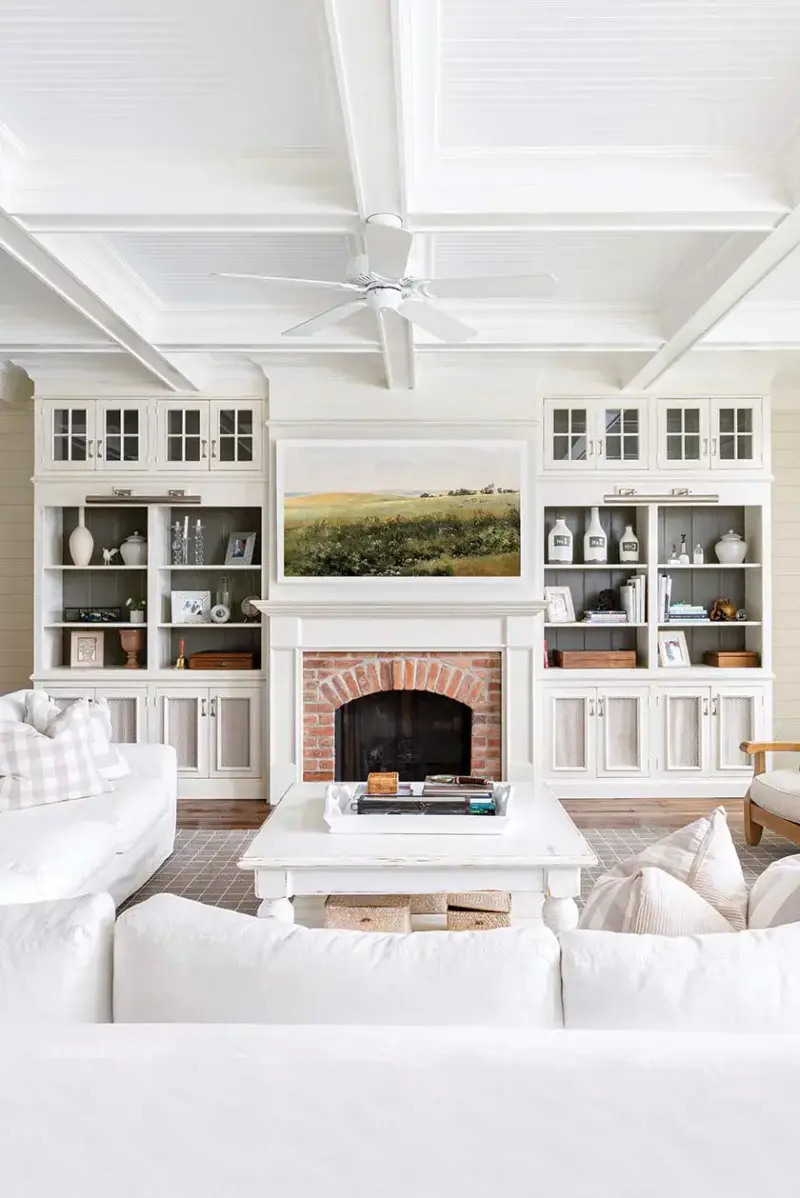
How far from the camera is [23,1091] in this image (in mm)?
1144

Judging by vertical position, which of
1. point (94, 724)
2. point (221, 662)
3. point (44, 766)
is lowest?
point (44, 766)

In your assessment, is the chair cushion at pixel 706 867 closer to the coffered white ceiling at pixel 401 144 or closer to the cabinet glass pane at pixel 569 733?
the coffered white ceiling at pixel 401 144

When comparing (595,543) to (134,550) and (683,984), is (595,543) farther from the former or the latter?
(683,984)

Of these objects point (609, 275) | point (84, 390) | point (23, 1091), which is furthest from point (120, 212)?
point (84, 390)

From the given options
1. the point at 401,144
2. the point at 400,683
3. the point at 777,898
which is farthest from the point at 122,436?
the point at 777,898

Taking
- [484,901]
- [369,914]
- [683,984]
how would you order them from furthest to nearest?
1. [484,901]
2. [369,914]
3. [683,984]

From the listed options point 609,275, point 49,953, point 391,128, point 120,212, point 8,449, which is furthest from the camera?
point 8,449

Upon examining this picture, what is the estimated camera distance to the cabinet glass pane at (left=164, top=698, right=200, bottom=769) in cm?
532

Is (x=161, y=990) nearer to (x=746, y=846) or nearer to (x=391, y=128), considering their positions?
(x=391, y=128)

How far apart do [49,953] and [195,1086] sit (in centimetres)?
37

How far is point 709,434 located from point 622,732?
76.8 inches

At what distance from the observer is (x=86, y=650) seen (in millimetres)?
5469

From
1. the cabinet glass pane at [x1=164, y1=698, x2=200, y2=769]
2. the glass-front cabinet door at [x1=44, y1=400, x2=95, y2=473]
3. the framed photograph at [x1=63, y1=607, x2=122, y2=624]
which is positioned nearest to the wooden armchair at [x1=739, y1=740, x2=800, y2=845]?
the cabinet glass pane at [x1=164, y1=698, x2=200, y2=769]

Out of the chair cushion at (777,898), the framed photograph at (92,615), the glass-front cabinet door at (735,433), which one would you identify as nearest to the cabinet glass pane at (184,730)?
the framed photograph at (92,615)
